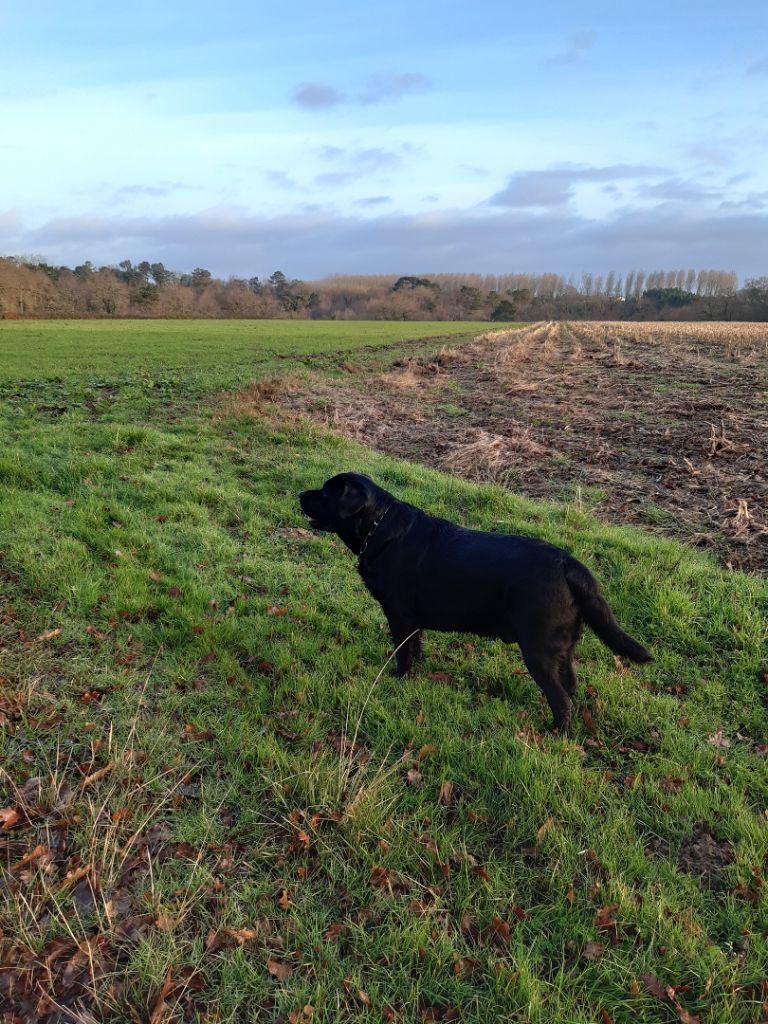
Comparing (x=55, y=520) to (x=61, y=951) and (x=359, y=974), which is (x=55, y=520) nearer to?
(x=61, y=951)

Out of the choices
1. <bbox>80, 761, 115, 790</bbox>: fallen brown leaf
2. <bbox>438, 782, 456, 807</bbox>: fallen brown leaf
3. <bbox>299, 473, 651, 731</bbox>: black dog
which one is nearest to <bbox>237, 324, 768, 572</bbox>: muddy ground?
<bbox>299, 473, 651, 731</bbox>: black dog

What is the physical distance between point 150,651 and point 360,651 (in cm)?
185

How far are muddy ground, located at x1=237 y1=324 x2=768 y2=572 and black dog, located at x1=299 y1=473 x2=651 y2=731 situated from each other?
3973mm

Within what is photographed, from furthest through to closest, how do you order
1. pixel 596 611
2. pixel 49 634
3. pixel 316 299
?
pixel 316 299 < pixel 49 634 < pixel 596 611

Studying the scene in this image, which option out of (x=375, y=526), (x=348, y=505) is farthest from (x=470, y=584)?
(x=348, y=505)

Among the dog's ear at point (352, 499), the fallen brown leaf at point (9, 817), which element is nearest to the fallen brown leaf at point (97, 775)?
the fallen brown leaf at point (9, 817)

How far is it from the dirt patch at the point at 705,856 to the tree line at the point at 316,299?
81.1 meters

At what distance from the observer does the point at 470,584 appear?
4.30m

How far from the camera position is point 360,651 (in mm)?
5305

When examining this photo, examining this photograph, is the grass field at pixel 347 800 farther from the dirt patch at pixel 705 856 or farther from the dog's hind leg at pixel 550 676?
the dog's hind leg at pixel 550 676

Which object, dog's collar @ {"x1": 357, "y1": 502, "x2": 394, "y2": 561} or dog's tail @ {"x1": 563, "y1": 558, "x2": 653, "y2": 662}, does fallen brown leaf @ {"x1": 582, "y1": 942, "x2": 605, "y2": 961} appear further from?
dog's collar @ {"x1": 357, "y1": 502, "x2": 394, "y2": 561}

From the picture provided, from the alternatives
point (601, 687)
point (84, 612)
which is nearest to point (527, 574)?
point (601, 687)

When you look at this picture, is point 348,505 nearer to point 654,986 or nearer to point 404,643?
point 404,643

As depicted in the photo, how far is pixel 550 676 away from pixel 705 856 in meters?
1.31
